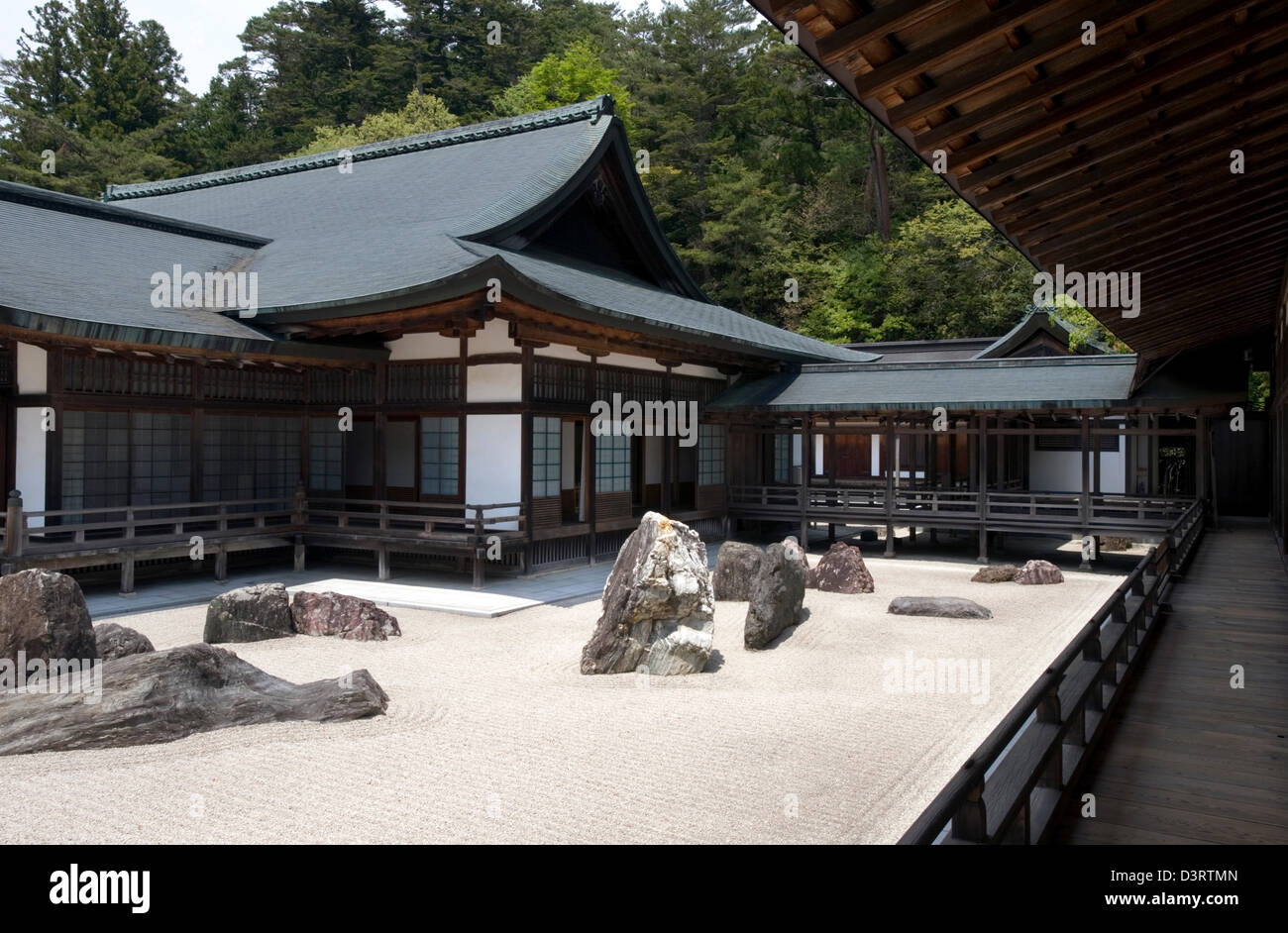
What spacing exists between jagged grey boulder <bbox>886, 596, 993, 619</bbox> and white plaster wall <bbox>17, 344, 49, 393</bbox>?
12.4m

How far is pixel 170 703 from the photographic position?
6.75 m

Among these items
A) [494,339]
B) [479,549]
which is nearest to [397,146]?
[494,339]

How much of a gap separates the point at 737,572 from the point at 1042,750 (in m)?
9.22

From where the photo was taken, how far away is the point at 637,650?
8.96 metres

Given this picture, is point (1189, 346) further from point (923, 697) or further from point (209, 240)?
point (209, 240)

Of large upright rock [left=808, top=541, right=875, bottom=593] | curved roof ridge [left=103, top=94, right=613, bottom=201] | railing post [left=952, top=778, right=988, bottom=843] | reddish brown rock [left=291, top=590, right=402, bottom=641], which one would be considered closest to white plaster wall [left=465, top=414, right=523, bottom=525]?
reddish brown rock [left=291, top=590, right=402, bottom=641]

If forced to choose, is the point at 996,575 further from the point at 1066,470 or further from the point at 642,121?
the point at 642,121

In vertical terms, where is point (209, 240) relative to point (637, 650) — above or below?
above

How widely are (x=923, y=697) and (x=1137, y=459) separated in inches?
641

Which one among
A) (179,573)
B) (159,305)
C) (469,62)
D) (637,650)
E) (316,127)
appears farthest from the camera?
(469,62)

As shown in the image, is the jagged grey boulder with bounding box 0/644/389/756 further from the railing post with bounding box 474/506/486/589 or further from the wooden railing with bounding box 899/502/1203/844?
the railing post with bounding box 474/506/486/589

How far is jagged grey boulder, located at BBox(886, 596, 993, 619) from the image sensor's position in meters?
11.6

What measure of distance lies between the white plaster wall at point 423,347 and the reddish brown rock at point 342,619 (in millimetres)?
5555
